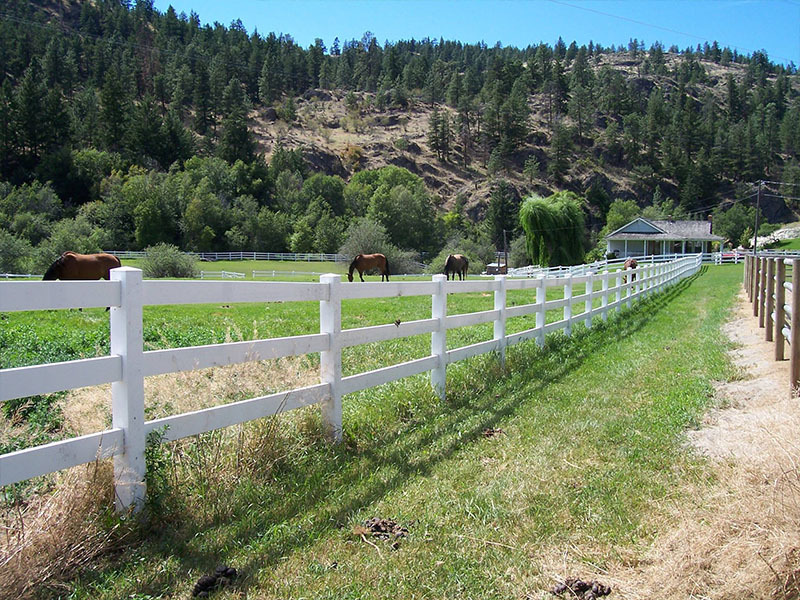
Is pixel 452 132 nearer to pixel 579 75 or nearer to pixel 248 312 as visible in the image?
pixel 579 75

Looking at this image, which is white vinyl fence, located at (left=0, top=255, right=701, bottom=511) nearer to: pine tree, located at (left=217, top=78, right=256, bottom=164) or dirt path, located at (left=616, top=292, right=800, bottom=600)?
dirt path, located at (left=616, top=292, right=800, bottom=600)

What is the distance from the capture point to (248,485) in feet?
12.4

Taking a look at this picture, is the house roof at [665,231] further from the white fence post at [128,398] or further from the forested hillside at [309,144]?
the white fence post at [128,398]

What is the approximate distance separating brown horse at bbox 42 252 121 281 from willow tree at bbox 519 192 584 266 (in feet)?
179

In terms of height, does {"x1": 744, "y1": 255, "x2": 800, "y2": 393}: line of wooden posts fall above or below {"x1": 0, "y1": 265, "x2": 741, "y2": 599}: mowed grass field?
above

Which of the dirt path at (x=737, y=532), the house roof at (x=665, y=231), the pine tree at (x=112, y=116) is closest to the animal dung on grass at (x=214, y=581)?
the dirt path at (x=737, y=532)

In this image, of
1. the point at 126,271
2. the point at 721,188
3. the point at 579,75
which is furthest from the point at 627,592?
the point at 579,75

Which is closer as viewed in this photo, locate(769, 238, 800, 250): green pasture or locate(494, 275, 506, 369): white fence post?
locate(494, 275, 506, 369): white fence post

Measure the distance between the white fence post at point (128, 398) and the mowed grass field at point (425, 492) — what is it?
0.13m

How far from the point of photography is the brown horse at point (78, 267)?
15.9 meters

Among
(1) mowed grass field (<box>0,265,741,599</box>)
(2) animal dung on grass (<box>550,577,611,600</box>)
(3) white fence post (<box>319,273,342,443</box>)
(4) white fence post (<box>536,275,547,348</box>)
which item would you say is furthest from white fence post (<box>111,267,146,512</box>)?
(4) white fence post (<box>536,275,547,348</box>)

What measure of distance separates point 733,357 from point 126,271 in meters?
7.48

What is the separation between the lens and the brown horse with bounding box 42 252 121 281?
15.9 metres

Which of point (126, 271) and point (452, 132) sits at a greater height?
point (452, 132)
